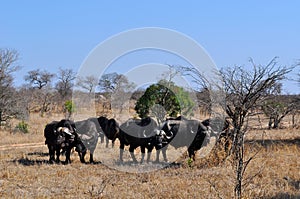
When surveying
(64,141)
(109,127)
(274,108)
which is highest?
(274,108)

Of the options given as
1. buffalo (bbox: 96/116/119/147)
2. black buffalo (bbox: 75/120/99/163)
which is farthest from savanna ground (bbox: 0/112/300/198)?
buffalo (bbox: 96/116/119/147)

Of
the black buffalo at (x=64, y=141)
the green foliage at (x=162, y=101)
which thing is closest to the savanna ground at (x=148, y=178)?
the black buffalo at (x=64, y=141)

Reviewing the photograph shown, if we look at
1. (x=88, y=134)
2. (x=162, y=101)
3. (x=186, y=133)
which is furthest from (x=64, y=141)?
(x=162, y=101)

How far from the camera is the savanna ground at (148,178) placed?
9711mm

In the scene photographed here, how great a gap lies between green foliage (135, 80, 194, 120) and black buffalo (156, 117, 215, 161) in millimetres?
7541

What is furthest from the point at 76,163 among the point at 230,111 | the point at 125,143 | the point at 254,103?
the point at 254,103

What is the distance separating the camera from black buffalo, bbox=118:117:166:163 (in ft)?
50.8

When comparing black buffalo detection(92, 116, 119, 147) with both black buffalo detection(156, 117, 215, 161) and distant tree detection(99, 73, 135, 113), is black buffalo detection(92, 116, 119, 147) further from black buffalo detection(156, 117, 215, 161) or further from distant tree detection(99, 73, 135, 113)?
distant tree detection(99, 73, 135, 113)

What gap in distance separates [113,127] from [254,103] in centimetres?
823

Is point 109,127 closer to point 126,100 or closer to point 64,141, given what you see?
point 64,141

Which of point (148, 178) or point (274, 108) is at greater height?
point (274, 108)

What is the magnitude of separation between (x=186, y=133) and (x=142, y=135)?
163 cm

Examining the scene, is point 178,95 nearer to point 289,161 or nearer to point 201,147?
point 201,147

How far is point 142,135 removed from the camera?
1577 cm
